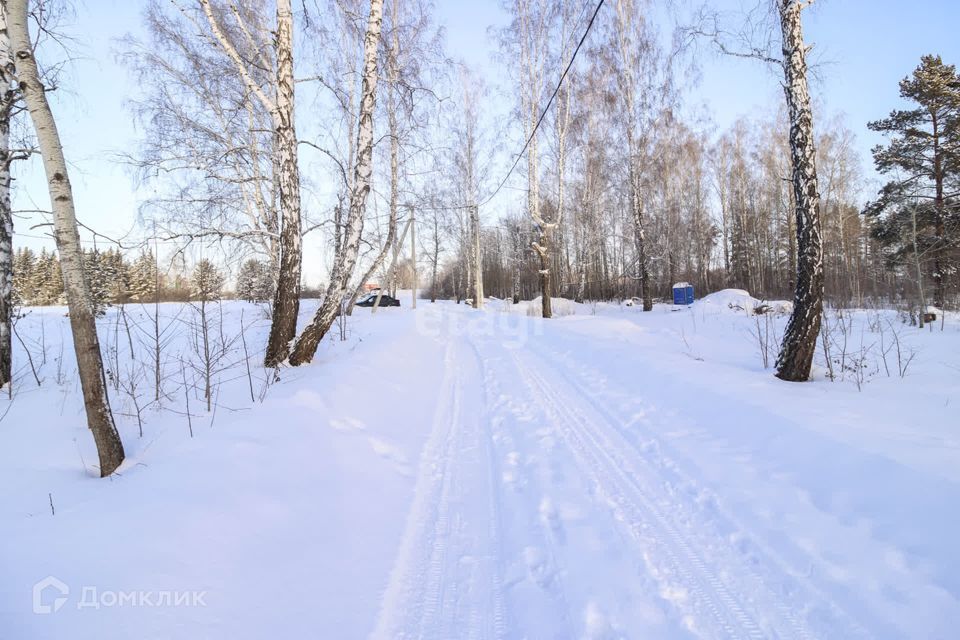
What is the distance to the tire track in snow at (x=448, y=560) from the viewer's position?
169 cm

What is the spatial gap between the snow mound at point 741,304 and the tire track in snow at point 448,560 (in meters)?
12.6

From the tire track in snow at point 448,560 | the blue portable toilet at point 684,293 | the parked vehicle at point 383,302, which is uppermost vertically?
the parked vehicle at point 383,302

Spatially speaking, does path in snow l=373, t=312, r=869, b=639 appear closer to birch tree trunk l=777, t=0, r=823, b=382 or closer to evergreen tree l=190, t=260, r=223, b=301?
birch tree trunk l=777, t=0, r=823, b=382

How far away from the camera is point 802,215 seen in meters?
4.74

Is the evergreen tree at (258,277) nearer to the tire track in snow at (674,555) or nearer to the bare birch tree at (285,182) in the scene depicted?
the bare birch tree at (285,182)

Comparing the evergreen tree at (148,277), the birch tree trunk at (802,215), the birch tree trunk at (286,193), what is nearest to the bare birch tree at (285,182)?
the birch tree trunk at (286,193)

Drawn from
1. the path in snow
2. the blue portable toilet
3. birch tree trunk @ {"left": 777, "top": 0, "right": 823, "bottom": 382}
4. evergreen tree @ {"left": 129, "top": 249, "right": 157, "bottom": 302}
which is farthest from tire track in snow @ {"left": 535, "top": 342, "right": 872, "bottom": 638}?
the blue portable toilet

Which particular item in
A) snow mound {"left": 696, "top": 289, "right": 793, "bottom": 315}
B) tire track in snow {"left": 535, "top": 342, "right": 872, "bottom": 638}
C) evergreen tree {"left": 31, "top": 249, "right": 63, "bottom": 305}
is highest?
evergreen tree {"left": 31, "top": 249, "right": 63, "bottom": 305}

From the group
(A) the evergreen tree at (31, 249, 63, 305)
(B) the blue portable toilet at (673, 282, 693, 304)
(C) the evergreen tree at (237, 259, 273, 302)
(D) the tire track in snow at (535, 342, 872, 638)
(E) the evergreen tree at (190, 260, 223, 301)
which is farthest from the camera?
(A) the evergreen tree at (31, 249, 63, 305)

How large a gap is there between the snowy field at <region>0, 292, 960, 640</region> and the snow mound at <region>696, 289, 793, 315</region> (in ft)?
27.9

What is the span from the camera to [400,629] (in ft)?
5.47

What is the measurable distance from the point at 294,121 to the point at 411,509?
219 inches

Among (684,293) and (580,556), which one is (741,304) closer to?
(684,293)

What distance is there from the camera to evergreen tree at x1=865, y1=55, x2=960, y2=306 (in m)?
13.9
